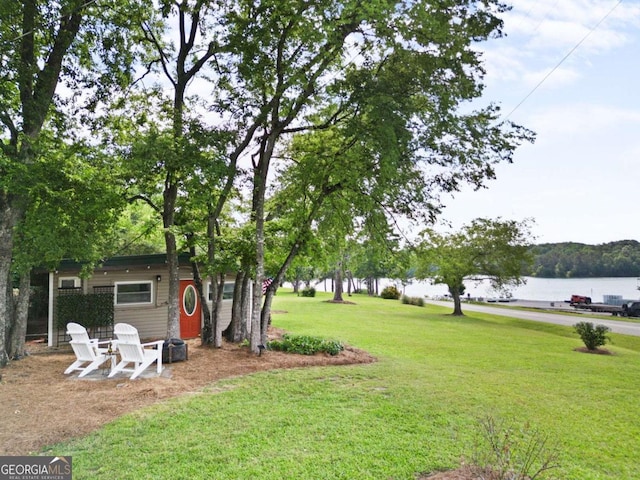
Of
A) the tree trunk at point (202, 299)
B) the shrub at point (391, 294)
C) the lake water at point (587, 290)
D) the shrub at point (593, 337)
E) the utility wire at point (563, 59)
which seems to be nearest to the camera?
the utility wire at point (563, 59)

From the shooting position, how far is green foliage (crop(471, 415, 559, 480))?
318 centimetres

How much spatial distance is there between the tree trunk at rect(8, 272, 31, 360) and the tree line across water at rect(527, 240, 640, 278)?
60750mm

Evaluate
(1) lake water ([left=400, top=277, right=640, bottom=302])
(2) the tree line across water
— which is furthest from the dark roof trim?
(2) the tree line across water

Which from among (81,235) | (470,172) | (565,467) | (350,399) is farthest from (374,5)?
(81,235)

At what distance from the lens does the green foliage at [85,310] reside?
36.6 ft

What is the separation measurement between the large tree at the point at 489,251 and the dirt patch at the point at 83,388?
695 inches

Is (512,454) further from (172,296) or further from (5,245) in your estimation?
(5,245)

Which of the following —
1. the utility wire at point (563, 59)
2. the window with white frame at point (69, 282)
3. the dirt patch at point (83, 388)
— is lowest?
the dirt patch at point (83, 388)

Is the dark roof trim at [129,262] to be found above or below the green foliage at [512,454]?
above

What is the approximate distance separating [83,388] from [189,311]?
638 centimetres

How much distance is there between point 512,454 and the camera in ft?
12.8

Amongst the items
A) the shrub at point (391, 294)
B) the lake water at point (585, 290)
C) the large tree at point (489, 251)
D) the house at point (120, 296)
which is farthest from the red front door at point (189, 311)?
the lake water at point (585, 290)

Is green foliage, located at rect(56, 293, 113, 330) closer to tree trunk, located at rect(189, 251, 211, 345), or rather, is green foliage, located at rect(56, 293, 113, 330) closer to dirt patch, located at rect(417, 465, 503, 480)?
tree trunk, located at rect(189, 251, 211, 345)

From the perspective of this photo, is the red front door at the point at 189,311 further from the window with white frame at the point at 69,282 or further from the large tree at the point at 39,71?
the large tree at the point at 39,71
